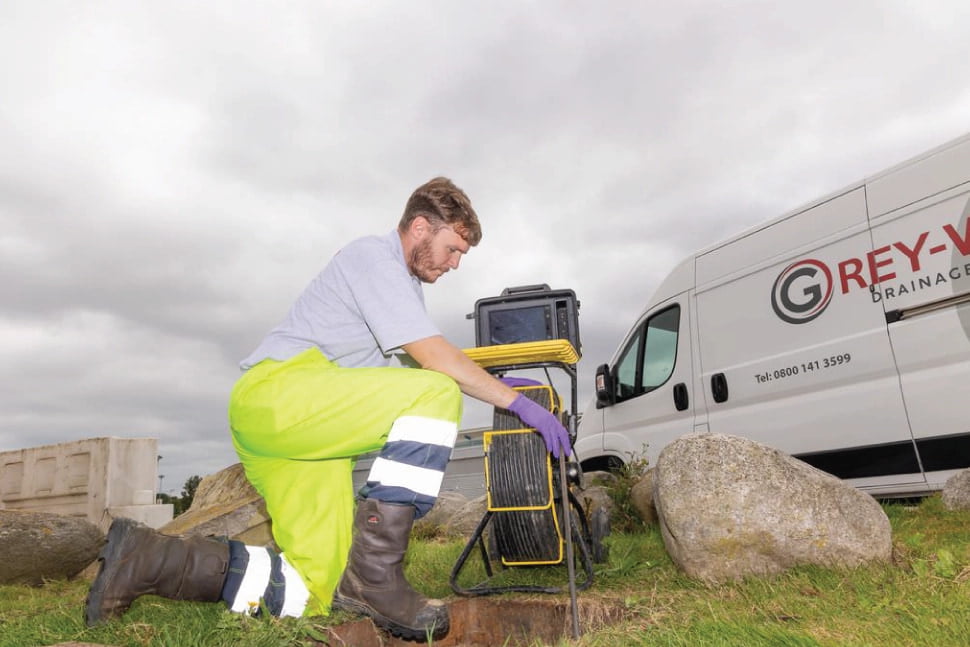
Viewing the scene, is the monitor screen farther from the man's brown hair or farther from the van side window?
the van side window

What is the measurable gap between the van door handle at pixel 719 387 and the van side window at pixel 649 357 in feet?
1.63

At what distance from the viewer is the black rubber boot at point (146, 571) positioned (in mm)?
2783

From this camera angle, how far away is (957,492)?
4.78 m

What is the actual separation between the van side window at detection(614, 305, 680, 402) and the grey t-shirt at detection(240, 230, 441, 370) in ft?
13.3

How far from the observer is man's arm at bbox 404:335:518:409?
279cm

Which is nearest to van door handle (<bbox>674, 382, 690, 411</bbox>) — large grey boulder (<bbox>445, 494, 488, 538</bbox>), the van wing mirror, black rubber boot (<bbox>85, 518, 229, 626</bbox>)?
the van wing mirror

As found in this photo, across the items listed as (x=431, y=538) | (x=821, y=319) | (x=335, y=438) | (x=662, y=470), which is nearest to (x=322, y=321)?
(x=335, y=438)

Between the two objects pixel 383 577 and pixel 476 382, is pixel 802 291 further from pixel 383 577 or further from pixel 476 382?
pixel 383 577

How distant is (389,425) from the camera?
108 inches

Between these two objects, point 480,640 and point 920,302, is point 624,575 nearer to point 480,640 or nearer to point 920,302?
point 480,640

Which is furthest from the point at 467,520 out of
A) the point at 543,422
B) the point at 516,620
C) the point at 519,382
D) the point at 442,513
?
the point at 543,422

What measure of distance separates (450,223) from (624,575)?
7.04ft

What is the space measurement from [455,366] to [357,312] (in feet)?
1.75

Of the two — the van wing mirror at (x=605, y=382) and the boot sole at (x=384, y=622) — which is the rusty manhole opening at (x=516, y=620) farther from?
the van wing mirror at (x=605, y=382)
